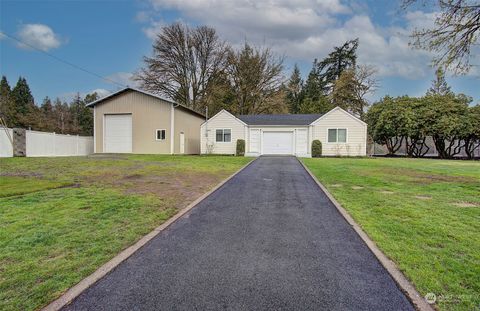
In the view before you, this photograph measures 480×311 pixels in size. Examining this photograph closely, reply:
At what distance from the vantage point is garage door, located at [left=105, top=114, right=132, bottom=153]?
1010 inches

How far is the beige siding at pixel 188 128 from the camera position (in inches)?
1015

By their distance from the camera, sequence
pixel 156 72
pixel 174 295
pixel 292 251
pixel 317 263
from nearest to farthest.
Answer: pixel 174 295
pixel 317 263
pixel 292 251
pixel 156 72

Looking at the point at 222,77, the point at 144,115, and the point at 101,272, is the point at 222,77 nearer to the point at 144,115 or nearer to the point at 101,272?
the point at 144,115

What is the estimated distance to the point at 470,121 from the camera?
23.7 m

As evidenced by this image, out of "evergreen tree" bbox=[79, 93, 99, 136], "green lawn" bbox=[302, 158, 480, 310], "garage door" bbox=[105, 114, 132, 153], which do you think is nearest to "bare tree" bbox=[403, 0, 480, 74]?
"green lawn" bbox=[302, 158, 480, 310]

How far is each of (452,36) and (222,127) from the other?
1824 centimetres

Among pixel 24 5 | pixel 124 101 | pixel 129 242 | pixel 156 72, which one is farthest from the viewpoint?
pixel 156 72

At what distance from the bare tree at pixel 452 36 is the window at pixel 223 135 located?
56.7 feet

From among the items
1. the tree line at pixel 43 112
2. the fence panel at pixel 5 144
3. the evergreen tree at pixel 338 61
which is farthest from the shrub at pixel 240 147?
the evergreen tree at pixel 338 61

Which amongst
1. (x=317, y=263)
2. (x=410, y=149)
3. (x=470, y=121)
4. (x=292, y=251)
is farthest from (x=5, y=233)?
(x=410, y=149)

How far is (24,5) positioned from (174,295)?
782 inches

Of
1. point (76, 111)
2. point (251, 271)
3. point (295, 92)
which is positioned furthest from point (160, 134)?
point (76, 111)

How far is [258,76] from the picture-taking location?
1505 inches

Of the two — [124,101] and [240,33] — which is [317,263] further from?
[240,33]
